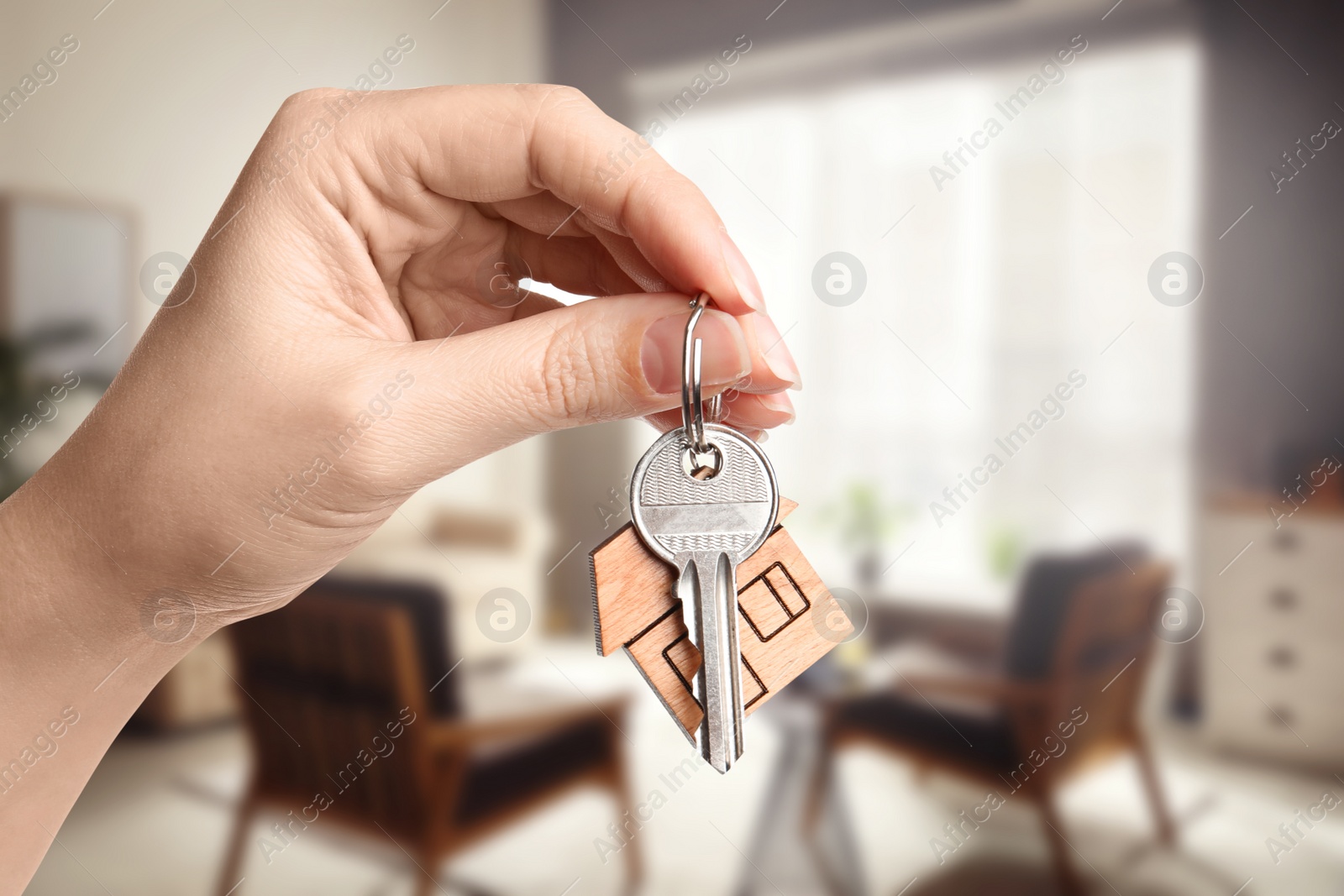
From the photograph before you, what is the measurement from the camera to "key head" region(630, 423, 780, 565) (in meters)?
0.41

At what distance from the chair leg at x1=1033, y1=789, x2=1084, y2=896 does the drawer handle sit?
0.38 meters

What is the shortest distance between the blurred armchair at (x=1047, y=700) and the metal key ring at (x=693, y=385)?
789mm

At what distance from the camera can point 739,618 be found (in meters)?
0.43

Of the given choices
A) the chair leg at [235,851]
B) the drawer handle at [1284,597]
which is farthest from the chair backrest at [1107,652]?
the chair leg at [235,851]

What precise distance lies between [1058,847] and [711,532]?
0.98 metres

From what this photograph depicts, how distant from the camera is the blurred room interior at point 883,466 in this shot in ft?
3.42

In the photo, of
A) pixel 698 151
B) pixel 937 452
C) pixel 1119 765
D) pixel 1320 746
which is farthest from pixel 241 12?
pixel 1320 746

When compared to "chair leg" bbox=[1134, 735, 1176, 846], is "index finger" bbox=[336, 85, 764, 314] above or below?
above

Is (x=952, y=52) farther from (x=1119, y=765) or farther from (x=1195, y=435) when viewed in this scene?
(x=1119, y=765)

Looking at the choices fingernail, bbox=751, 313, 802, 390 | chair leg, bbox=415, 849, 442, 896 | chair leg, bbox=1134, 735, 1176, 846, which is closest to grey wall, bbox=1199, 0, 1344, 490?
chair leg, bbox=1134, 735, 1176, 846

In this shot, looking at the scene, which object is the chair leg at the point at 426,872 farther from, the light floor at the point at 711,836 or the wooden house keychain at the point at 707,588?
the wooden house keychain at the point at 707,588

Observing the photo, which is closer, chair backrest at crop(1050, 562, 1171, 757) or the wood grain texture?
the wood grain texture

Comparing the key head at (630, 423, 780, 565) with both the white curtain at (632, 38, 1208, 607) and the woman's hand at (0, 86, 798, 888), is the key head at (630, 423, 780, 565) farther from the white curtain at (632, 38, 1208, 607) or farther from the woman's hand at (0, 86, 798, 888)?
the white curtain at (632, 38, 1208, 607)

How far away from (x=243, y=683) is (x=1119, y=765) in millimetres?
1169
